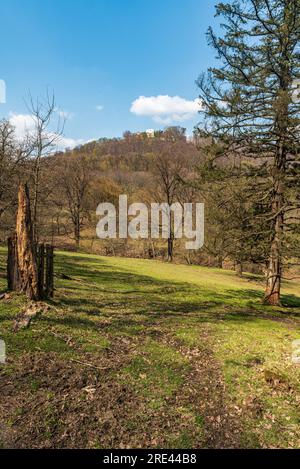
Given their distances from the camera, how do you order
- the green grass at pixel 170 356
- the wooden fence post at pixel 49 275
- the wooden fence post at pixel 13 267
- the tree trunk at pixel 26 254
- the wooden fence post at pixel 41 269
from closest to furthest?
the green grass at pixel 170 356 < the tree trunk at pixel 26 254 < the wooden fence post at pixel 41 269 < the wooden fence post at pixel 13 267 < the wooden fence post at pixel 49 275

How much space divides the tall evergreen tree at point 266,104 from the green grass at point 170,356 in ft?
15.1

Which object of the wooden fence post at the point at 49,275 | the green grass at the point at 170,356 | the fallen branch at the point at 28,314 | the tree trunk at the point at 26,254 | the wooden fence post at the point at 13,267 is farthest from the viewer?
the wooden fence post at the point at 49,275

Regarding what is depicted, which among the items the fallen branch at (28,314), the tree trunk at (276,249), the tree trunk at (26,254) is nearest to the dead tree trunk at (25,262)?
the tree trunk at (26,254)

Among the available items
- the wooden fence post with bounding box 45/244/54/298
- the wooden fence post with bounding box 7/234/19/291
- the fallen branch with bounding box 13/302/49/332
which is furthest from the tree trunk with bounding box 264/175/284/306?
the wooden fence post with bounding box 7/234/19/291

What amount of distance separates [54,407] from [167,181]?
122 ft

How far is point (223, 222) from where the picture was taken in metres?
13.6

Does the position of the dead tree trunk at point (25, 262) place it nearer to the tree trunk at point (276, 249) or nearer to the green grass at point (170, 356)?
the green grass at point (170, 356)

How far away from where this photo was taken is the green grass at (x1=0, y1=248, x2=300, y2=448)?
4.59 meters

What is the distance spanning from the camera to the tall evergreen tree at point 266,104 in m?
11.6

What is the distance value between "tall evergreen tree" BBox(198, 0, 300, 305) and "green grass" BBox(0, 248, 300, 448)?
461 centimetres

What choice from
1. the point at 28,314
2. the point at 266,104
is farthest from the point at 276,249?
the point at 28,314

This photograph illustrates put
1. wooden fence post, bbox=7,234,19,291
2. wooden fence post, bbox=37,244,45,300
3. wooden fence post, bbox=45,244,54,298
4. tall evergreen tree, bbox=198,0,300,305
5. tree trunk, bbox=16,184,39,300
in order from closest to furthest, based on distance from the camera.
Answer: tree trunk, bbox=16,184,39,300 → wooden fence post, bbox=37,244,45,300 → wooden fence post, bbox=7,234,19,291 → wooden fence post, bbox=45,244,54,298 → tall evergreen tree, bbox=198,0,300,305

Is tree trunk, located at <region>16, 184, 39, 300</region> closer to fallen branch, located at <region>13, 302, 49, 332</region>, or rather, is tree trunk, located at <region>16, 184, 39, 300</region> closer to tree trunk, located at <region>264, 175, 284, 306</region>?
fallen branch, located at <region>13, 302, 49, 332</region>
